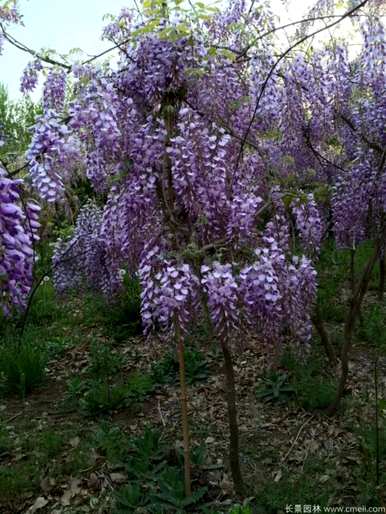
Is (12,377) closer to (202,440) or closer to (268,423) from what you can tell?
(202,440)

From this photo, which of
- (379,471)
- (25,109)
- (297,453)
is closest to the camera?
(379,471)

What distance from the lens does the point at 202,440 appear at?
356 cm

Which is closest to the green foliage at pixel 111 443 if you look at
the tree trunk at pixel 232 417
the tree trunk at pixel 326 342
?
the tree trunk at pixel 232 417

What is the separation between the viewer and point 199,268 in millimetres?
2609

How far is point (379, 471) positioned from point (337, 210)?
2546 millimetres

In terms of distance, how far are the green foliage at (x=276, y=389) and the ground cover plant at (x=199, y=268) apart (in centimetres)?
2

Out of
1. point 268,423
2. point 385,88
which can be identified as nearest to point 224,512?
point 268,423

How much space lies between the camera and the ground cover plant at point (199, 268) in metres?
2.58

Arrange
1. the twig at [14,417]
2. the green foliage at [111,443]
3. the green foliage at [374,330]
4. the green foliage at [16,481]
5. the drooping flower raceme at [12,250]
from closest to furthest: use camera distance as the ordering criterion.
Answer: the drooping flower raceme at [12,250]
the green foliage at [16,481]
the green foliage at [111,443]
the twig at [14,417]
the green foliage at [374,330]

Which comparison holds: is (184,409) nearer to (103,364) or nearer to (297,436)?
(297,436)

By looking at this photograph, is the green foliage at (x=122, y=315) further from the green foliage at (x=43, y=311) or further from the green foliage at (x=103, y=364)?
the green foliage at (x=103, y=364)

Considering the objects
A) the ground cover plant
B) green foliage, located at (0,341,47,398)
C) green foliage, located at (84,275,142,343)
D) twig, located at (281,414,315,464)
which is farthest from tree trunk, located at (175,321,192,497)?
green foliage, located at (84,275,142,343)

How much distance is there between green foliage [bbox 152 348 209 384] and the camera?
4375 mm

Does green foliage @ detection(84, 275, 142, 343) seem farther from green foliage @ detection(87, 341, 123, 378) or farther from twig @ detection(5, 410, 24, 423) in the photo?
twig @ detection(5, 410, 24, 423)
